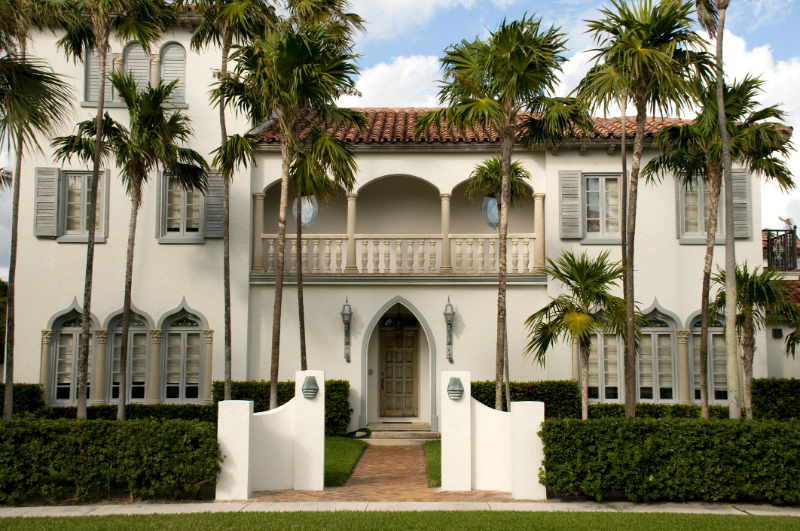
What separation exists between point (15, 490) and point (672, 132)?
12560 millimetres

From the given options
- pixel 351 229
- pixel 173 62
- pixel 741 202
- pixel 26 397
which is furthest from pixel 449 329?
pixel 26 397

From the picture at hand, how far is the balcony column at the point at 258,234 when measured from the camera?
16281 millimetres

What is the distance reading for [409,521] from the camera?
8.10 m

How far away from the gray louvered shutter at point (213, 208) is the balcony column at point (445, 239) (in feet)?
17.6

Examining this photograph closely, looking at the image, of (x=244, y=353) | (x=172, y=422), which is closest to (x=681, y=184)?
(x=244, y=353)

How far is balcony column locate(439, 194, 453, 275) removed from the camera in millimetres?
16047

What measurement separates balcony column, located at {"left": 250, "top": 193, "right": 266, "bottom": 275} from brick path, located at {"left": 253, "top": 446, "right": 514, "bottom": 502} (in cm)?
566

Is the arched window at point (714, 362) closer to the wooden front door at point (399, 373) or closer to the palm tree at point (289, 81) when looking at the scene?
the wooden front door at point (399, 373)

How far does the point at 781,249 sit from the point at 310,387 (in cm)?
1399

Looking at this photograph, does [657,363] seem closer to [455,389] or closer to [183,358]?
[455,389]

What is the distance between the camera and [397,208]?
17.8 metres

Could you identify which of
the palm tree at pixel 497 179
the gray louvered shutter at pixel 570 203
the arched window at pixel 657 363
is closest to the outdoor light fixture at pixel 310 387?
the palm tree at pixel 497 179

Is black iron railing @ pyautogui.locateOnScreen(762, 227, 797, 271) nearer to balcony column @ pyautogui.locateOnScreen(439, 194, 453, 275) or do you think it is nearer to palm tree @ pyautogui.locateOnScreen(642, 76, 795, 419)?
palm tree @ pyautogui.locateOnScreen(642, 76, 795, 419)

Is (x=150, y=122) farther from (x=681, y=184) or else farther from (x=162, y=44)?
(x=681, y=184)
